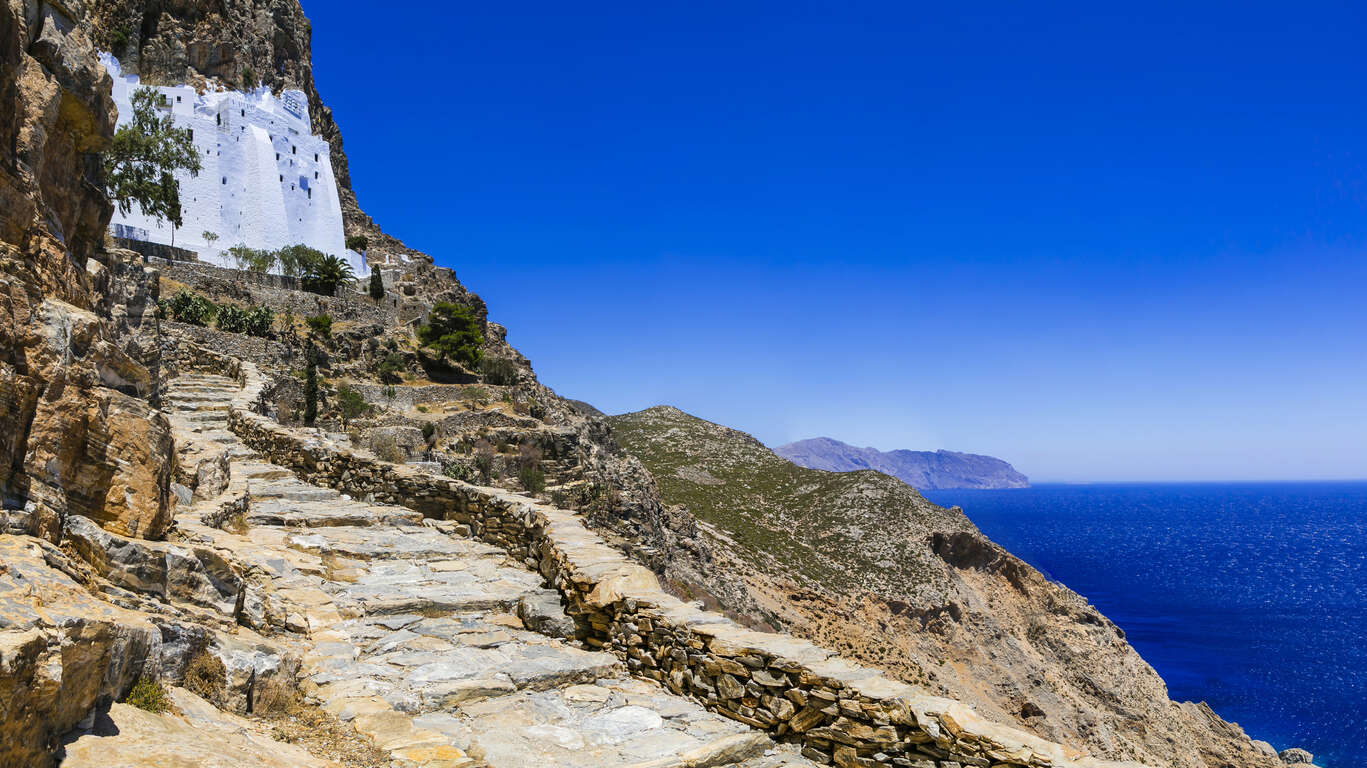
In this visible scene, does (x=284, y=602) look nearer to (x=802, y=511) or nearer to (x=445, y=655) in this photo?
(x=445, y=655)

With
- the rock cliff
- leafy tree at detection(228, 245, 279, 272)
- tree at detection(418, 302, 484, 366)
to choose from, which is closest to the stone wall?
the rock cliff

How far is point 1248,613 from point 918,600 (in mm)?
55230

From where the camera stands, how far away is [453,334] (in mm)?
41188

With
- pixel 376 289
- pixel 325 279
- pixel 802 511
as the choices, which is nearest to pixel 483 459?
pixel 325 279

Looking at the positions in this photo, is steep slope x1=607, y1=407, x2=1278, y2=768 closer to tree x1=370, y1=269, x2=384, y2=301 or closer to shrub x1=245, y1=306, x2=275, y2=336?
shrub x1=245, y1=306, x2=275, y2=336

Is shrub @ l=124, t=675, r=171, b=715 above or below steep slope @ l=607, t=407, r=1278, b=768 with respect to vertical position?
above

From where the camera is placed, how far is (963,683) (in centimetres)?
3791

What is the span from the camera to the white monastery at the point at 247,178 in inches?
1932

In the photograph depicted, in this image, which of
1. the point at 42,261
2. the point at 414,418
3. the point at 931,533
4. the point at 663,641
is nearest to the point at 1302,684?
the point at 931,533

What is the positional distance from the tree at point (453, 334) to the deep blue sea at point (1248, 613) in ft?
170

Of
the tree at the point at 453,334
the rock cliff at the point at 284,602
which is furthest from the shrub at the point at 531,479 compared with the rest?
the tree at the point at 453,334

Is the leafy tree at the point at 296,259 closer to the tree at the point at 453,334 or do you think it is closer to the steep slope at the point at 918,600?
the tree at the point at 453,334

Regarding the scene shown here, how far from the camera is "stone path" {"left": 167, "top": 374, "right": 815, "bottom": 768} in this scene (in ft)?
15.0

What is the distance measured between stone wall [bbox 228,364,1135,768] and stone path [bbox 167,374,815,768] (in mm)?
183
